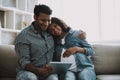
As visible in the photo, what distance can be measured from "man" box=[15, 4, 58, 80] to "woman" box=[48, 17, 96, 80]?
0.40 ft

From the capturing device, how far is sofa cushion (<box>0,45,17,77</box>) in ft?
8.20

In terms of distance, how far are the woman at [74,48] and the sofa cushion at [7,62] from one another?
0.53 m

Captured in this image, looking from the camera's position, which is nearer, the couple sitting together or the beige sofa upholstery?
the couple sitting together

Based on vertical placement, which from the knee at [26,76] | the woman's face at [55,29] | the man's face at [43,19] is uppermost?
the man's face at [43,19]

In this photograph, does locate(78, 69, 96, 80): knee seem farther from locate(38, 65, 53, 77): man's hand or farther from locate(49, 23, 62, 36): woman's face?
locate(49, 23, 62, 36): woman's face

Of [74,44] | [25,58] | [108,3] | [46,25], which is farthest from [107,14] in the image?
[25,58]

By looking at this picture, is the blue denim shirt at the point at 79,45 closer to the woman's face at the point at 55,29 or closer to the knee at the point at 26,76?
the woman's face at the point at 55,29

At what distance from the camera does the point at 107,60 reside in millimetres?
2826

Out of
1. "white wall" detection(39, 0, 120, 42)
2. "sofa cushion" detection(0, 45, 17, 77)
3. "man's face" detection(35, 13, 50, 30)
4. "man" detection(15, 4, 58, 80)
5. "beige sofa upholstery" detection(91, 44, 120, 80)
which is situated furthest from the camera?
"white wall" detection(39, 0, 120, 42)

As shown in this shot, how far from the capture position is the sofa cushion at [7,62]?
8.20 feet

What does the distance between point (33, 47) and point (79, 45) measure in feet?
1.80

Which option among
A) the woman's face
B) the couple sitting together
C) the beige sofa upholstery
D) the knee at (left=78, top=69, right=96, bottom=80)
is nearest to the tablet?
the couple sitting together

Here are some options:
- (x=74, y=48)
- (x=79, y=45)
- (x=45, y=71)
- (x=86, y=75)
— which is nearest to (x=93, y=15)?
(x=79, y=45)

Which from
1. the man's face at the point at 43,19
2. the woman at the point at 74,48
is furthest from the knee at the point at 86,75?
the man's face at the point at 43,19
